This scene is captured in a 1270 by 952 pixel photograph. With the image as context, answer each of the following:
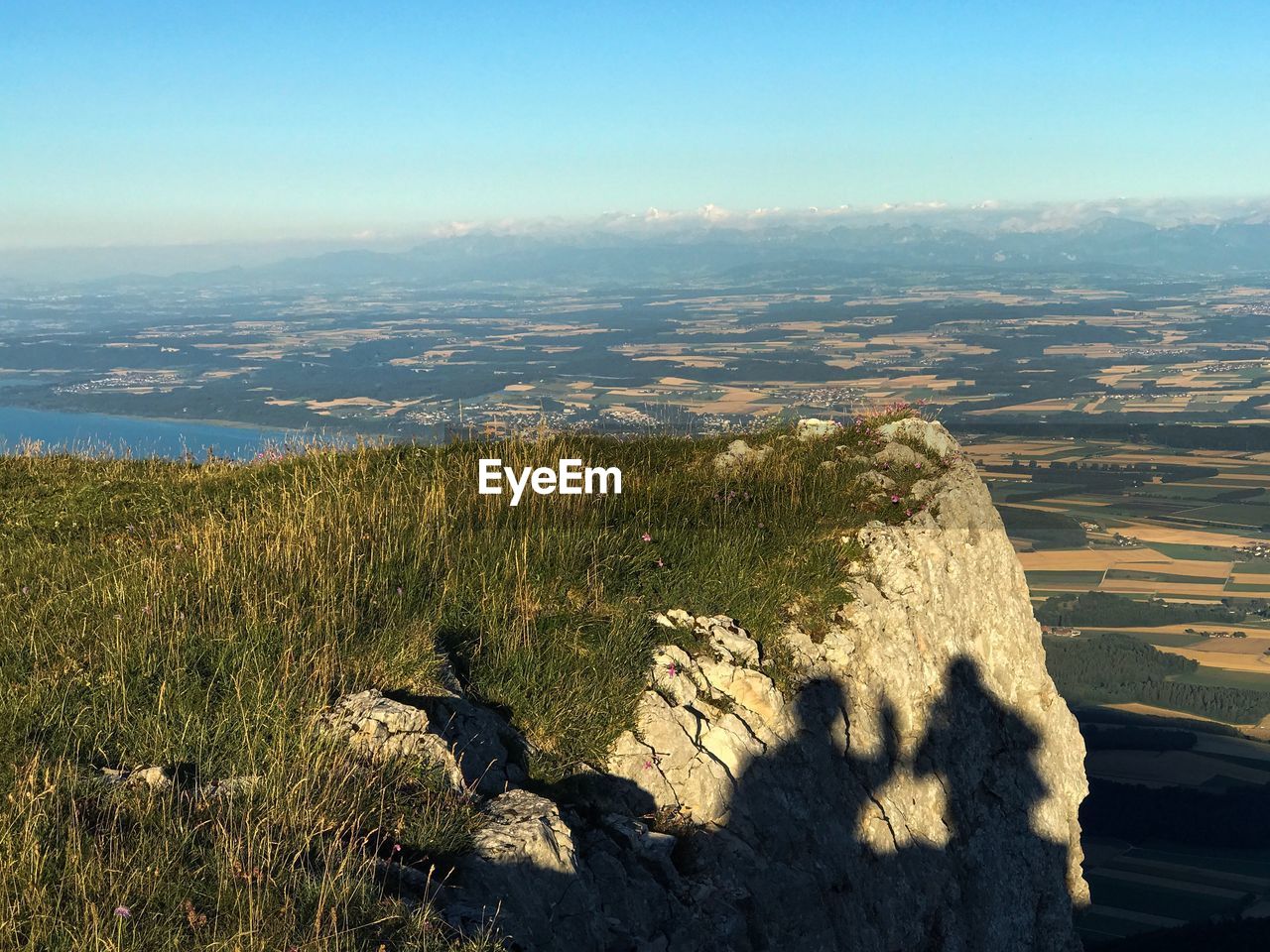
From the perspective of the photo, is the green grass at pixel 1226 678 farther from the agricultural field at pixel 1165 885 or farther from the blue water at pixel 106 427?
the blue water at pixel 106 427

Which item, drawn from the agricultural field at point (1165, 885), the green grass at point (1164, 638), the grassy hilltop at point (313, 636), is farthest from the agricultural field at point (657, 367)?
the grassy hilltop at point (313, 636)

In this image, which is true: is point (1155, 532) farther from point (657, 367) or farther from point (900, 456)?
point (900, 456)

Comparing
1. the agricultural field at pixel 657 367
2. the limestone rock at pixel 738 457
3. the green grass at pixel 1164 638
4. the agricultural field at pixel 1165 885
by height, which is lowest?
the agricultural field at pixel 1165 885

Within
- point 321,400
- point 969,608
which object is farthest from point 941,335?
point 969,608

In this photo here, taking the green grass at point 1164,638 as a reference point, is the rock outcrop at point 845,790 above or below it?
above

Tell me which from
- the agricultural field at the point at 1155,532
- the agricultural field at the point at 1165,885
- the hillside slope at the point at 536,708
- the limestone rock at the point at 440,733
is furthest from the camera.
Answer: the agricultural field at the point at 1155,532

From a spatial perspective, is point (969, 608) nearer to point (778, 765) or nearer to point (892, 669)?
point (892, 669)
